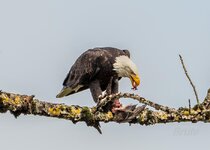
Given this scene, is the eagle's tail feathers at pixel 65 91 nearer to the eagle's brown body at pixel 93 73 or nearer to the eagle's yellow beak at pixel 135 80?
the eagle's brown body at pixel 93 73

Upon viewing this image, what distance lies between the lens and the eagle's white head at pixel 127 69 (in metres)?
8.33

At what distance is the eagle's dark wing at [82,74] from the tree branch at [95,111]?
2758 millimetres

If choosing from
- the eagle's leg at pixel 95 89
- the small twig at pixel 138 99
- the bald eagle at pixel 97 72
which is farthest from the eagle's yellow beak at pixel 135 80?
the small twig at pixel 138 99

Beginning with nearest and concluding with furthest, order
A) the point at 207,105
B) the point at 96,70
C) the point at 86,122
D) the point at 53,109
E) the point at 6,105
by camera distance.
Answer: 1. the point at 6,105
2. the point at 53,109
3. the point at 86,122
4. the point at 207,105
5. the point at 96,70

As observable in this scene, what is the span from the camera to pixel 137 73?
870 centimetres

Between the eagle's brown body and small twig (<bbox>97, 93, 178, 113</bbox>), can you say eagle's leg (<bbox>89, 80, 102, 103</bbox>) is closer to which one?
the eagle's brown body

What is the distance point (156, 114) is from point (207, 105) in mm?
575

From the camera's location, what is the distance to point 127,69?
862 centimetres

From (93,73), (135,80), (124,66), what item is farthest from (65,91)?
(135,80)

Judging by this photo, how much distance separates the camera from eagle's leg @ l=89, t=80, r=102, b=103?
8016mm

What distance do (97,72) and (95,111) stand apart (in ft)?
10.9

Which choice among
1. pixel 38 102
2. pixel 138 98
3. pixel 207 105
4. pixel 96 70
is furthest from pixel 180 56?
pixel 96 70

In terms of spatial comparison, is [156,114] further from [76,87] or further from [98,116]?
[76,87]

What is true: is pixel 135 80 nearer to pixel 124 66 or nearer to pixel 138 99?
pixel 124 66
